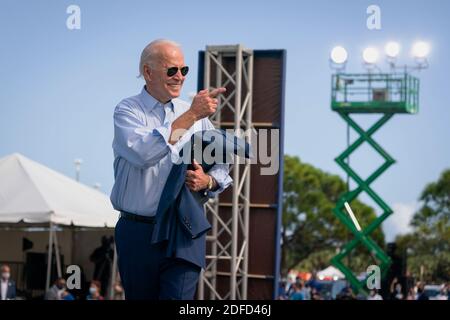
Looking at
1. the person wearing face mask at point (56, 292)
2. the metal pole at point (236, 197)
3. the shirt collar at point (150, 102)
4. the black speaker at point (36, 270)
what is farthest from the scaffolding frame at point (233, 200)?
the shirt collar at point (150, 102)

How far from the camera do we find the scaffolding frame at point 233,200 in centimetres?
997

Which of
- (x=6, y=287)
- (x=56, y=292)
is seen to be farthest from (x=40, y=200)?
(x=56, y=292)

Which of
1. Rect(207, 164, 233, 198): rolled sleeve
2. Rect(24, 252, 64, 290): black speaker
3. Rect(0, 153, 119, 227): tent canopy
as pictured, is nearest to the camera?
Rect(207, 164, 233, 198): rolled sleeve

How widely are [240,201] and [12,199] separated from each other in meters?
2.57

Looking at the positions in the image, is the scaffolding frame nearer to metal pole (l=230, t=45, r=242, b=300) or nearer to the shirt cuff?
metal pole (l=230, t=45, r=242, b=300)

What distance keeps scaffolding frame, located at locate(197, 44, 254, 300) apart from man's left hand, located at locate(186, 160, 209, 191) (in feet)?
22.1

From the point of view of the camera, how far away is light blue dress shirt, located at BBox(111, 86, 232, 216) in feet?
7.87

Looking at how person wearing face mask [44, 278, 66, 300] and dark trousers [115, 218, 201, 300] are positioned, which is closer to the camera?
dark trousers [115, 218, 201, 300]

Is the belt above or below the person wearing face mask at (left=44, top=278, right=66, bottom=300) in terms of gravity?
above

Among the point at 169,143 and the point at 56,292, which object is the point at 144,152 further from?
the point at 56,292

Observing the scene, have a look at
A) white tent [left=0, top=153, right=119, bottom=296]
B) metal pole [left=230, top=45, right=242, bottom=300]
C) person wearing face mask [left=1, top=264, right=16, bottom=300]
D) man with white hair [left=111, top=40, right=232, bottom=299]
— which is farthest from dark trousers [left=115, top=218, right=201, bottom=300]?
person wearing face mask [left=1, top=264, right=16, bottom=300]

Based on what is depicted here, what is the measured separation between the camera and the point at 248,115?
403 inches

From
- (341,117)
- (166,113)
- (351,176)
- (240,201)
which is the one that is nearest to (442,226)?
(351,176)

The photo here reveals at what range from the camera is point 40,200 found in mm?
10859
